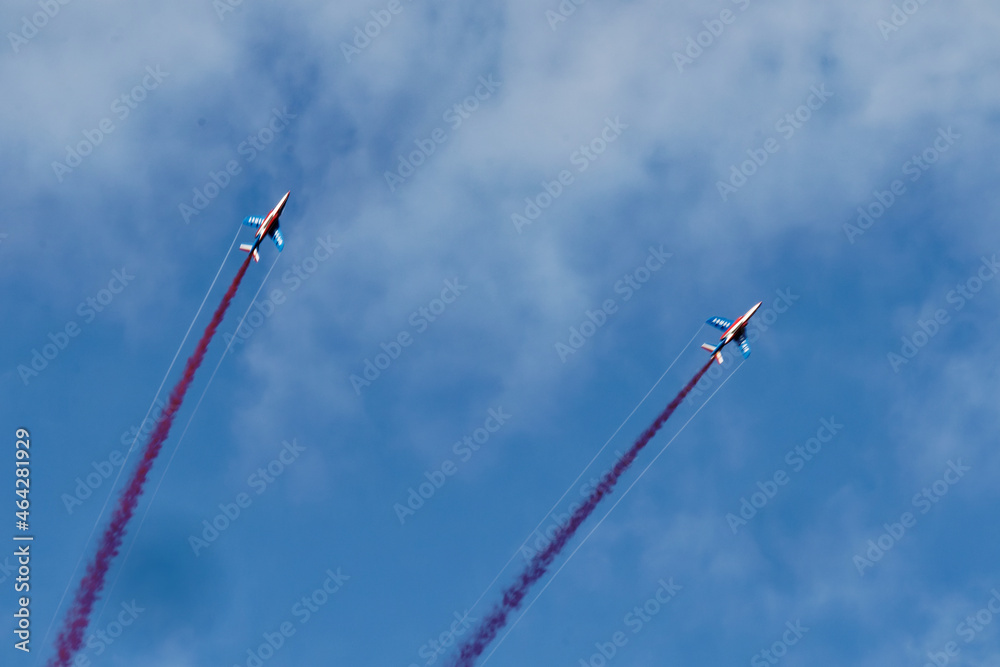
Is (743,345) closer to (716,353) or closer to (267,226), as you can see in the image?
(716,353)

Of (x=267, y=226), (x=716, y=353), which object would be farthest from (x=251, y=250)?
(x=716, y=353)

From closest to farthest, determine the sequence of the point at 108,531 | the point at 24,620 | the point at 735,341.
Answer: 1. the point at 24,620
2. the point at 108,531
3. the point at 735,341

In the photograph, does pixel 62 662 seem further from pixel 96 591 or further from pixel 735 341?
pixel 735 341

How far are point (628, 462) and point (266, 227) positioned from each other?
5659 cm

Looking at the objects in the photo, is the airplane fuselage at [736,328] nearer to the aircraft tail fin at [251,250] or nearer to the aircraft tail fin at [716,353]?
the aircraft tail fin at [716,353]

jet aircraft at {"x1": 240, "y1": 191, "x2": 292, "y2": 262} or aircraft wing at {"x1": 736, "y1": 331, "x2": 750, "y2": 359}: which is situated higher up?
aircraft wing at {"x1": 736, "y1": 331, "x2": 750, "y2": 359}

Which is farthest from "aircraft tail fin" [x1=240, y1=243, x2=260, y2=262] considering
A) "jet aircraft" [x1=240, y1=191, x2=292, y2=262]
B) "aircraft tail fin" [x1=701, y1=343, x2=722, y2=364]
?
"aircraft tail fin" [x1=701, y1=343, x2=722, y2=364]

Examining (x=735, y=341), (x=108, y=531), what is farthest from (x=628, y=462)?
(x=108, y=531)

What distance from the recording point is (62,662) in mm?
103312

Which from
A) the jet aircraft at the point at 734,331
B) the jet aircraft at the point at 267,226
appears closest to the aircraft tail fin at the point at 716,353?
the jet aircraft at the point at 734,331

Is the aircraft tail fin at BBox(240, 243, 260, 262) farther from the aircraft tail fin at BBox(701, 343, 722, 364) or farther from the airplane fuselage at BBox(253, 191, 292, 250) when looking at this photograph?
the aircraft tail fin at BBox(701, 343, 722, 364)

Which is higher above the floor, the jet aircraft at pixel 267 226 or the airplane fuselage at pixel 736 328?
the airplane fuselage at pixel 736 328

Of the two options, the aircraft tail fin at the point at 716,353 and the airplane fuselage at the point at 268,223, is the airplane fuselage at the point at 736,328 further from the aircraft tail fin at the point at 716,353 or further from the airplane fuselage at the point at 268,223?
the airplane fuselage at the point at 268,223

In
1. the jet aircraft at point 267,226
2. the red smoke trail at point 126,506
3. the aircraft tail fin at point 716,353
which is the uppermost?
the aircraft tail fin at point 716,353
